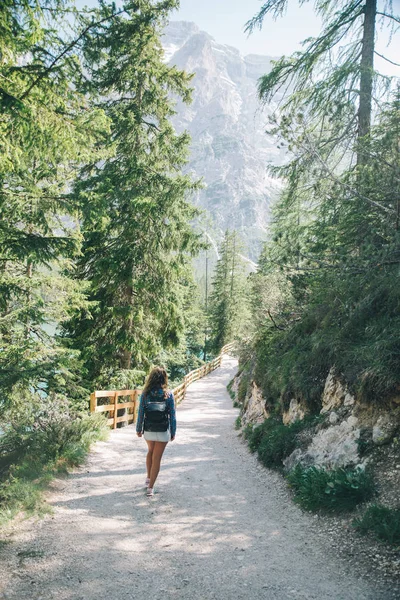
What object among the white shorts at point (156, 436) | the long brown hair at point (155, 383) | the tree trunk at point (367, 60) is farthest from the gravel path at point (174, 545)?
the tree trunk at point (367, 60)

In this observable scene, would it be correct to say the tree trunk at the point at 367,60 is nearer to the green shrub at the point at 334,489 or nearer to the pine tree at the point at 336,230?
the pine tree at the point at 336,230

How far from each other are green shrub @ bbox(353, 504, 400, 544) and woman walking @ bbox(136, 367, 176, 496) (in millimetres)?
2667

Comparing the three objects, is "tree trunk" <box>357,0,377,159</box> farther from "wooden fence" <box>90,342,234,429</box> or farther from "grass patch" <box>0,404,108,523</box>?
"wooden fence" <box>90,342,234,429</box>

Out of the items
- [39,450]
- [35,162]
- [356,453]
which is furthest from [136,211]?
[356,453]

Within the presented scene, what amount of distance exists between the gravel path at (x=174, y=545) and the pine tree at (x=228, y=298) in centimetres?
3765

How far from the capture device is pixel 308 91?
870 centimetres

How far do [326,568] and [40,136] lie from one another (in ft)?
18.9

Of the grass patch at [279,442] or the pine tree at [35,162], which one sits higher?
the pine tree at [35,162]

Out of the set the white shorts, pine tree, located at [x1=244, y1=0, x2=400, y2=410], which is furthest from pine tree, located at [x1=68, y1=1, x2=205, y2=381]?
the white shorts

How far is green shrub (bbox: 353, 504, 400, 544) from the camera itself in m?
3.65

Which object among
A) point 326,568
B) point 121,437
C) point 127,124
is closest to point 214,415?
point 121,437

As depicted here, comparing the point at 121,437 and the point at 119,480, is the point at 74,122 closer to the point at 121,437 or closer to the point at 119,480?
the point at 119,480

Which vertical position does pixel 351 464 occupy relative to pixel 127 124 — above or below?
below

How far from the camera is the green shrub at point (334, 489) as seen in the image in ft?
14.5
